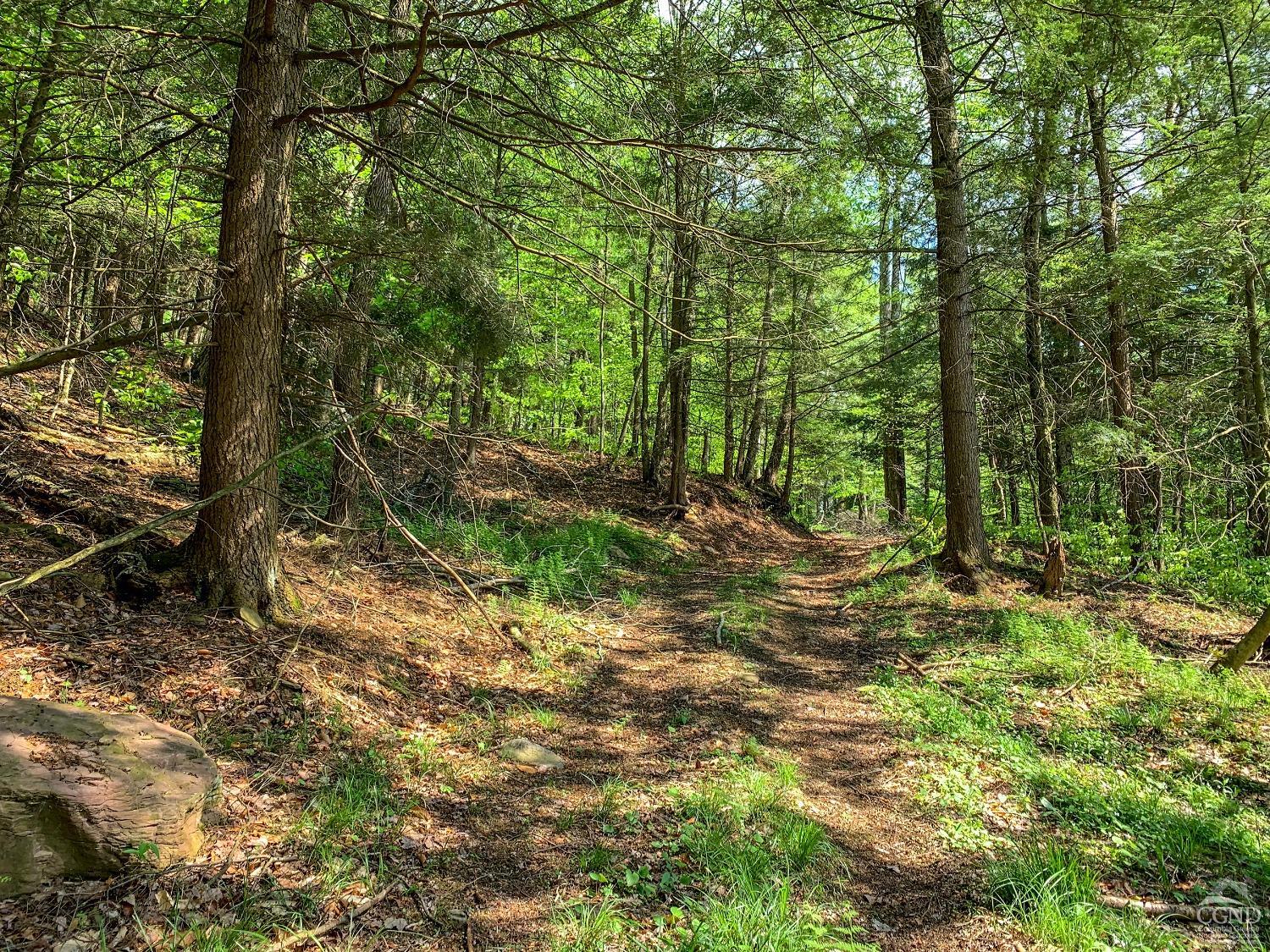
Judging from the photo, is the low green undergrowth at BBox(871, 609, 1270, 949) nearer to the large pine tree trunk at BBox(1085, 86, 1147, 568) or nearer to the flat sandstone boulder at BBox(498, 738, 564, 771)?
the flat sandstone boulder at BBox(498, 738, 564, 771)

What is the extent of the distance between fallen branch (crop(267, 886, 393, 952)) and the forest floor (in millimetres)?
35

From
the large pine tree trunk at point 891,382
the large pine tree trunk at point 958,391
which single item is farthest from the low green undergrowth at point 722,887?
the large pine tree trunk at point 958,391

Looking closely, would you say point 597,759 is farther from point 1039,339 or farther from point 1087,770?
point 1039,339

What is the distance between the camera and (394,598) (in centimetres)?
669

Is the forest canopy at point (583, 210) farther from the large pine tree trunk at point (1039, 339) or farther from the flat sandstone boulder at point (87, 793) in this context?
the flat sandstone boulder at point (87, 793)

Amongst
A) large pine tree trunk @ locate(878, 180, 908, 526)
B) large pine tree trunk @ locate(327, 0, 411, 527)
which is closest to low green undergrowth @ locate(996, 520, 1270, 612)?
large pine tree trunk @ locate(878, 180, 908, 526)

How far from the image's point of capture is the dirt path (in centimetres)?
313

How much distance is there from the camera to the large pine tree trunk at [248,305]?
4.31 meters

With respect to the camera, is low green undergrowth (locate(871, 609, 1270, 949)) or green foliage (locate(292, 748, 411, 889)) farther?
low green undergrowth (locate(871, 609, 1270, 949))

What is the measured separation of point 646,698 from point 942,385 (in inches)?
263

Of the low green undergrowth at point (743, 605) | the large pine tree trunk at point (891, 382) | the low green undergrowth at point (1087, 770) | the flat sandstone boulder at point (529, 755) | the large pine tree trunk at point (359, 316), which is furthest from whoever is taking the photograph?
the large pine tree trunk at point (891, 382)

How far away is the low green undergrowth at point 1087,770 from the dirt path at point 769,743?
30 cm

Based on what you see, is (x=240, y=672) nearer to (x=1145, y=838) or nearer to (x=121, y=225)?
(x=121, y=225)

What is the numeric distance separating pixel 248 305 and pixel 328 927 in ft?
12.6
